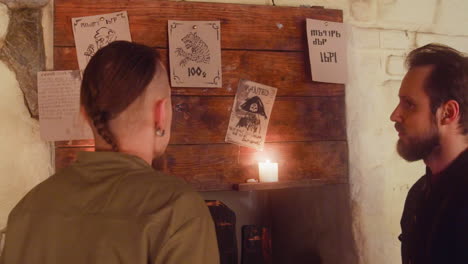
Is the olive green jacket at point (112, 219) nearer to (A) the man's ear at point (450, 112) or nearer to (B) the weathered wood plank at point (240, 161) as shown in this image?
(B) the weathered wood plank at point (240, 161)

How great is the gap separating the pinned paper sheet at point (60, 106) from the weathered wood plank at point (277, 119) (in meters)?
0.04

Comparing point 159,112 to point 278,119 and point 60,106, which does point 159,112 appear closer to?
point 60,106

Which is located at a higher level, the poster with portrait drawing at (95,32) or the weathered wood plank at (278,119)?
the poster with portrait drawing at (95,32)

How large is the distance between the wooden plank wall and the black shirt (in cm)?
45

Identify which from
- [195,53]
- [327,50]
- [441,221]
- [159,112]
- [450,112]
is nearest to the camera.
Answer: [159,112]

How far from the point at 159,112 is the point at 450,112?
971 millimetres

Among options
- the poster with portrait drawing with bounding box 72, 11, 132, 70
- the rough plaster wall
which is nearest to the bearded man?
the poster with portrait drawing with bounding box 72, 11, 132, 70

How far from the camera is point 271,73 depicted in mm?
1826

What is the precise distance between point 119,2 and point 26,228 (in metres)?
0.98

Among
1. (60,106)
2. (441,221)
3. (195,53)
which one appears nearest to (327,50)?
(195,53)

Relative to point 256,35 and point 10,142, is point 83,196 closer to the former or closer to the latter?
point 10,142

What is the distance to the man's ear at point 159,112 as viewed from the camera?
97 cm

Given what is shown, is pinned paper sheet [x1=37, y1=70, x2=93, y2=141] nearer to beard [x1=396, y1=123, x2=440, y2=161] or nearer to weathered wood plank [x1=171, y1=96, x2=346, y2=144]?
weathered wood plank [x1=171, y1=96, x2=346, y2=144]

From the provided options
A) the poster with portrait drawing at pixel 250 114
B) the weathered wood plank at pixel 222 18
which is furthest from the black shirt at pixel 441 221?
the weathered wood plank at pixel 222 18
